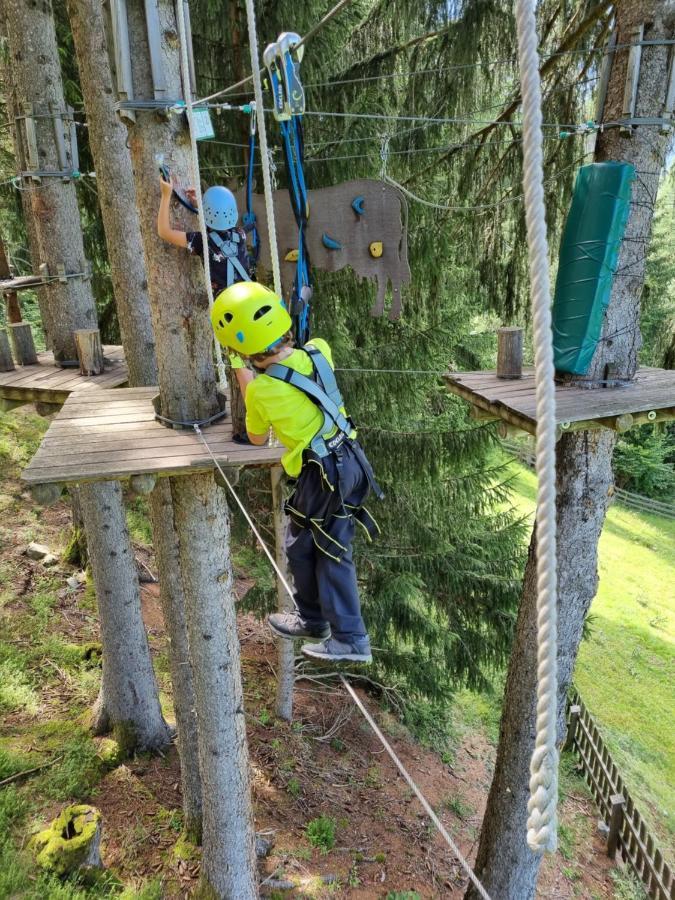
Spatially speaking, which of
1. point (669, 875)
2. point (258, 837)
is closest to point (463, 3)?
point (258, 837)

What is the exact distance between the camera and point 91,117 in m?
4.38

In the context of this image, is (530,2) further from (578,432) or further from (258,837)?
(258,837)

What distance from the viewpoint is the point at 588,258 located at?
3.47 metres

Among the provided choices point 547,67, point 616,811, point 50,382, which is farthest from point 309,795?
point 547,67

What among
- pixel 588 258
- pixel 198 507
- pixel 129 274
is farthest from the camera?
→ pixel 129 274

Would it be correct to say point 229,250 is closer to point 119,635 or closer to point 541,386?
point 541,386

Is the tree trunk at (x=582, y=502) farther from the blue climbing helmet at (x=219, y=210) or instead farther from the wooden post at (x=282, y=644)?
the wooden post at (x=282, y=644)

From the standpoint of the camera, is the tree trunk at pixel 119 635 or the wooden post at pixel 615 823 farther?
the wooden post at pixel 615 823

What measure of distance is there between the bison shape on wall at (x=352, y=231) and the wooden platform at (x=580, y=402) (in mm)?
863

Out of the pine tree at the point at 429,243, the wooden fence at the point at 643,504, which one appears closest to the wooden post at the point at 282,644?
the pine tree at the point at 429,243

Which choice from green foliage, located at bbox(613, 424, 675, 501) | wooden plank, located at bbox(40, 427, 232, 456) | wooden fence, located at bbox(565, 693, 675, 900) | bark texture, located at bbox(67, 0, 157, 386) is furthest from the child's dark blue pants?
green foliage, located at bbox(613, 424, 675, 501)

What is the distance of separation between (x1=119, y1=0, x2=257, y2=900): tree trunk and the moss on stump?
0.83m

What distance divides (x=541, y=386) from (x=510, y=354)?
300 centimetres

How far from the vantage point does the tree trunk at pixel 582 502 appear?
3.44 m
